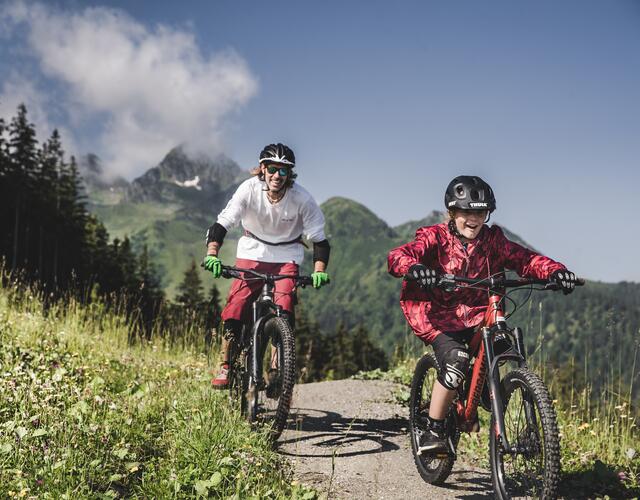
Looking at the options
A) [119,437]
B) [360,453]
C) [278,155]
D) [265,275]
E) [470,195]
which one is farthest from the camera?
[278,155]

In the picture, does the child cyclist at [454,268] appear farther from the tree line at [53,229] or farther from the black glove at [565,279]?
the tree line at [53,229]

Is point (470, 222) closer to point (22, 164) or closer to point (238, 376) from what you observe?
point (238, 376)

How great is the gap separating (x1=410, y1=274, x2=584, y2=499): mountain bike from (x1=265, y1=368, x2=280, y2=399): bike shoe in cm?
154

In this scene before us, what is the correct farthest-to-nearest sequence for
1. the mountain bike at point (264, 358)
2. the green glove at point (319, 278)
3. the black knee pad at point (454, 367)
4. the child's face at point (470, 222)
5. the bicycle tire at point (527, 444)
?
the green glove at point (319, 278)
the mountain bike at point (264, 358)
the child's face at point (470, 222)
the black knee pad at point (454, 367)
the bicycle tire at point (527, 444)

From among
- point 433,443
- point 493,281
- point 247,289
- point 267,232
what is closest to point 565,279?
point 493,281

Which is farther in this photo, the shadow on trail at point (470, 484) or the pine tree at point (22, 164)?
the pine tree at point (22, 164)

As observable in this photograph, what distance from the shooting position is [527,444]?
3.73 metres

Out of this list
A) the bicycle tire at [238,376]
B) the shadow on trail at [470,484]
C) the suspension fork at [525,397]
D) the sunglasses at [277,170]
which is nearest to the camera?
the suspension fork at [525,397]

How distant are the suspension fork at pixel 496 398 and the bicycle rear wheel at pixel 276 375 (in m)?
1.80

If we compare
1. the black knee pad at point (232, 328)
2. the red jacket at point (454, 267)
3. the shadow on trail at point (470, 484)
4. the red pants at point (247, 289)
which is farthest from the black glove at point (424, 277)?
the black knee pad at point (232, 328)

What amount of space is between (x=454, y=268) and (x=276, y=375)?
2026 mm

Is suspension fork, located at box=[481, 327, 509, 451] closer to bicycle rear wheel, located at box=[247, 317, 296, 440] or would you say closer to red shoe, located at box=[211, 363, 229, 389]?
bicycle rear wheel, located at box=[247, 317, 296, 440]

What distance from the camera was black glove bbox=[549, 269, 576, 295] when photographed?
12.9ft

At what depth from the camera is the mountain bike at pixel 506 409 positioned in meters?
3.49
